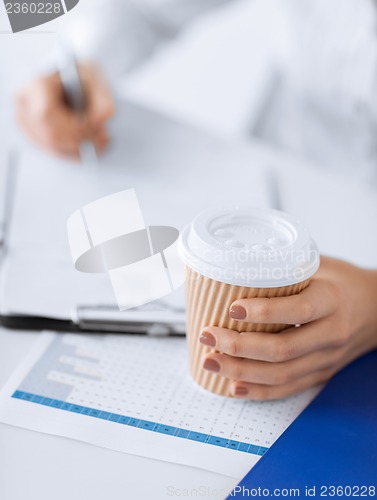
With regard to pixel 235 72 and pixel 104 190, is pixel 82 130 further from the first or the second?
pixel 235 72

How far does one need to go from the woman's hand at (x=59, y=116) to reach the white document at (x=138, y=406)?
0.38 m

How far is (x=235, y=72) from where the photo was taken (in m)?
1.33

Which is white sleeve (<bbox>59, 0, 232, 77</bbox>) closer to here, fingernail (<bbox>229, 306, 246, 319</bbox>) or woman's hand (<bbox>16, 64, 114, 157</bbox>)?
woman's hand (<bbox>16, 64, 114, 157</bbox>)

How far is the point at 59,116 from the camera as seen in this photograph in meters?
0.89

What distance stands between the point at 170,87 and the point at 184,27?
130 millimetres

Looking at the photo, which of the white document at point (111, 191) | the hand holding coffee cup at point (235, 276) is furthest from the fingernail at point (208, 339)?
the white document at point (111, 191)

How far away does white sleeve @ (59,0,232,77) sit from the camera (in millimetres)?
1048

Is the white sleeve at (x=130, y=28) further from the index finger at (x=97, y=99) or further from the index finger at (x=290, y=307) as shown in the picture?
the index finger at (x=290, y=307)

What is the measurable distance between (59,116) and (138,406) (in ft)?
1.67

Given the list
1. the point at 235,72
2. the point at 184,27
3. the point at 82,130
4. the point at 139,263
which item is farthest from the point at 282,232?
the point at 235,72

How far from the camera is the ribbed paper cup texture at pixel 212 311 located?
474 millimetres

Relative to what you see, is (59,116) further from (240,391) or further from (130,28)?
(240,391)

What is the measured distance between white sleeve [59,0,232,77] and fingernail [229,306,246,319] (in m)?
0.65

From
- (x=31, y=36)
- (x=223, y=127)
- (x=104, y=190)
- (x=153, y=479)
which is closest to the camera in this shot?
(x=153, y=479)
